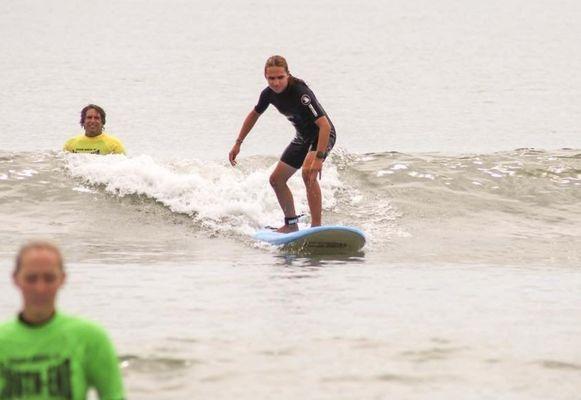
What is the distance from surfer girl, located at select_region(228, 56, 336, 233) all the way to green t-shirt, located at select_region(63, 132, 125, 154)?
3827 millimetres

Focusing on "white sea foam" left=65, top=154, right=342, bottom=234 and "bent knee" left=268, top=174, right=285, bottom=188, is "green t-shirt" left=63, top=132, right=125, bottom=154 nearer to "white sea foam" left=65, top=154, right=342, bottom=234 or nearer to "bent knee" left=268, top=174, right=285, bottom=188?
"white sea foam" left=65, top=154, right=342, bottom=234

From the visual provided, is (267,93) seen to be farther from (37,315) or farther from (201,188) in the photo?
(37,315)

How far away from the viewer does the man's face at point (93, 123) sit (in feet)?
50.5

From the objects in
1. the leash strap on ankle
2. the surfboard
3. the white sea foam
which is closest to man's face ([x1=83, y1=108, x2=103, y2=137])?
the white sea foam

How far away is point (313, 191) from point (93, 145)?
4.83 meters

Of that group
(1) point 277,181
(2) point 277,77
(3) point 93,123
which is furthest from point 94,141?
(2) point 277,77

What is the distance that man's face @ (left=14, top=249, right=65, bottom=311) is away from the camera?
4.21 metres

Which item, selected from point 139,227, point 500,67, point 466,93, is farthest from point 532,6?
point 139,227

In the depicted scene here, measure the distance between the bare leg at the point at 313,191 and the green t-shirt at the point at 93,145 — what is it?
4585 mm

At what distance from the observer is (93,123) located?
1555cm

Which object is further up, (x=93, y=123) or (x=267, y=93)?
(x=267, y=93)

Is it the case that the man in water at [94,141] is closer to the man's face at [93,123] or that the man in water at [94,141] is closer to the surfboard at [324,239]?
the man's face at [93,123]

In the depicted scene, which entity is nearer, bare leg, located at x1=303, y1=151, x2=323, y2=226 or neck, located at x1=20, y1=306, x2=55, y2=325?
neck, located at x1=20, y1=306, x2=55, y2=325

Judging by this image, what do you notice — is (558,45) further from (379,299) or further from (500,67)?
(379,299)
